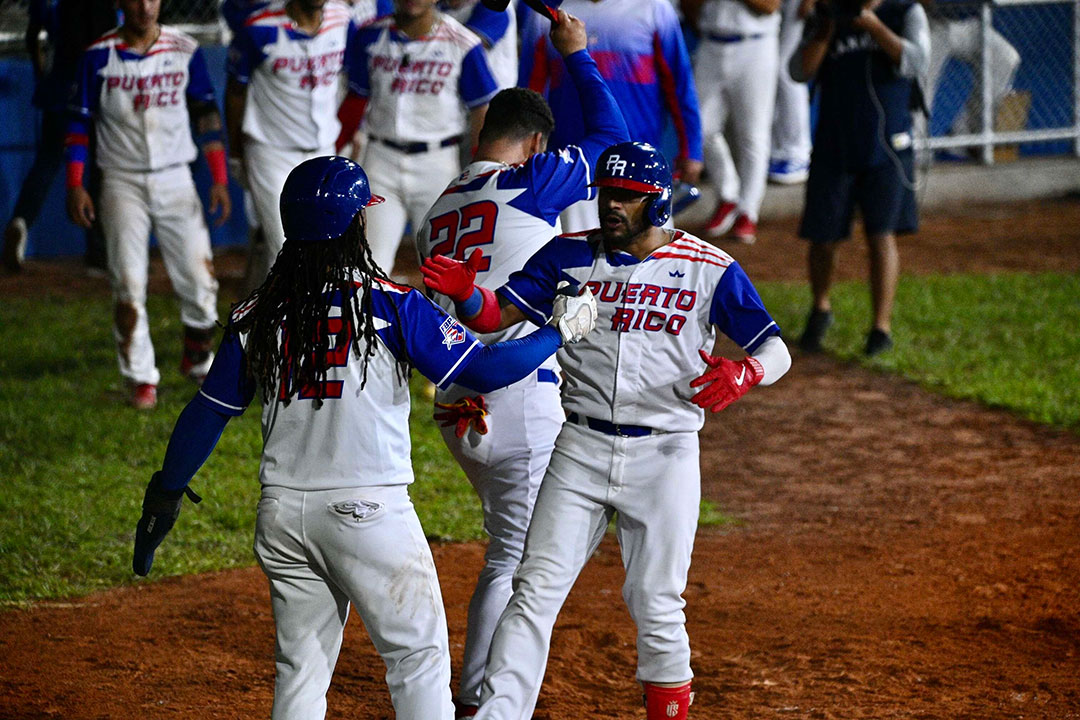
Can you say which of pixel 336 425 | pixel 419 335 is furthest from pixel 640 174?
pixel 336 425

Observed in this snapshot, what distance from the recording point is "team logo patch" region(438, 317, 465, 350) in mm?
3807

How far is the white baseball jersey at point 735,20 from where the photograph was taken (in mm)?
12102

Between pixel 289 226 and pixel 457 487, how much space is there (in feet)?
12.3

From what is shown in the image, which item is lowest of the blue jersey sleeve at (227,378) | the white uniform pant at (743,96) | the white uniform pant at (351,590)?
the white uniform pant at (743,96)

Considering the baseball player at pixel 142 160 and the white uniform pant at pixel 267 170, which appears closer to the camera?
the baseball player at pixel 142 160

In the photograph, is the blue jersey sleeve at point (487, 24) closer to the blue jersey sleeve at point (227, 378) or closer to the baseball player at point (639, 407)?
the baseball player at point (639, 407)

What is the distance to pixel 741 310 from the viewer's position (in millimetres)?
4309

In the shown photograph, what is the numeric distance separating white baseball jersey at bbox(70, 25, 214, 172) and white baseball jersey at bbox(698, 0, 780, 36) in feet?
17.4

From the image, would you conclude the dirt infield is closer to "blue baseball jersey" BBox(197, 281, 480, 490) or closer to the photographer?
"blue baseball jersey" BBox(197, 281, 480, 490)

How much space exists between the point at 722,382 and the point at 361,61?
183 inches

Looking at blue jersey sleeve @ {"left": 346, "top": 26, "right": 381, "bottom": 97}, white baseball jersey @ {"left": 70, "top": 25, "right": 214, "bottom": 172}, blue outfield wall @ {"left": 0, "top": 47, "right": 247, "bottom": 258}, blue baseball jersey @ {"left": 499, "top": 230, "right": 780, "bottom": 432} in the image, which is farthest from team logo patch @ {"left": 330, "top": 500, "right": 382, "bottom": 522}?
blue outfield wall @ {"left": 0, "top": 47, "right": 247, "bottom": 258}

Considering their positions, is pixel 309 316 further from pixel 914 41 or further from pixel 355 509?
pixel 914 41

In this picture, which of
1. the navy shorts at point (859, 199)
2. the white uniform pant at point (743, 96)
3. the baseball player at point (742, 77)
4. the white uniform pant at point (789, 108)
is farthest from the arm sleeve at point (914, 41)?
the white uniform pant at point (789, 108)

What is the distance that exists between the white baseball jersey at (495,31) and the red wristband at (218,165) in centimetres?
203
